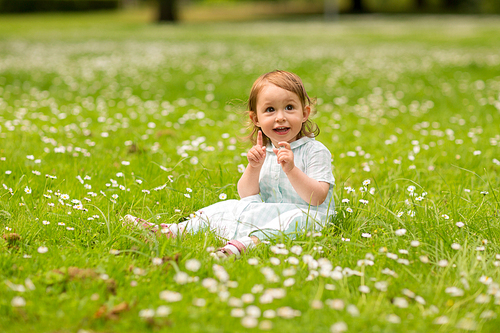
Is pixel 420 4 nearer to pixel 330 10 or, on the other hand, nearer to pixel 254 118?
pixel 330 10

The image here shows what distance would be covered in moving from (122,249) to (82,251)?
21 centimetres

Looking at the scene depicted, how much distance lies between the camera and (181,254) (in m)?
2.51

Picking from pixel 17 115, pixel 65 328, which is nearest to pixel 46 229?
pixel 65 328

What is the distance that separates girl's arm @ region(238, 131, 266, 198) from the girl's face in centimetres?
12

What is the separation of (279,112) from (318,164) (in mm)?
401

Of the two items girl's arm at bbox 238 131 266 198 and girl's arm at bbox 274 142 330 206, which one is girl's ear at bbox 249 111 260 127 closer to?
girl's arm at bbox 238 131 266 198

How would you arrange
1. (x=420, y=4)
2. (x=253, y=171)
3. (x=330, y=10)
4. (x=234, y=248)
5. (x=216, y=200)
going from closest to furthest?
(x=234, y=248), (x=253, y=171), (x=216, y=200), (x=330, y=10), (x=420, y=4)

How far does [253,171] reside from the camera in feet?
10.2

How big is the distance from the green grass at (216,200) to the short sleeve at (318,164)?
0.84 ft

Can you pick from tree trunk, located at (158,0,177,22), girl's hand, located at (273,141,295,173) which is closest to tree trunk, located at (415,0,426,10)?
tree trunk, located at (158,0,177,22)

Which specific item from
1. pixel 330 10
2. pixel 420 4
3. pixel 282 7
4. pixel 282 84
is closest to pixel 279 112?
pixel 282 84

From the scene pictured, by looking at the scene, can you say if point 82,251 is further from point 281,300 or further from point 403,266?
point 403,266

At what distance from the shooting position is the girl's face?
9.70ft

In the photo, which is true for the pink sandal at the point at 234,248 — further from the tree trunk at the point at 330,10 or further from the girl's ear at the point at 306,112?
the tree trunk at the point at 330,10
